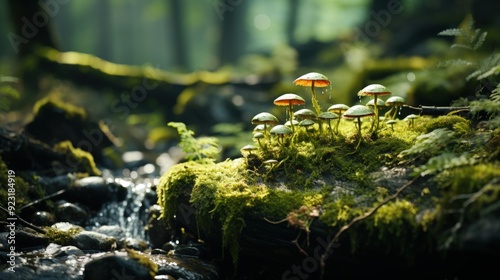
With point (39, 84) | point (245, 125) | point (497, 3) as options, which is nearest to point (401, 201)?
point (245, 125)

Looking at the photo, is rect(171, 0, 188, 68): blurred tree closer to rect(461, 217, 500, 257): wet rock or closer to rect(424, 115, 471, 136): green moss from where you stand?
rect(424, 115, 471, 136): green moss

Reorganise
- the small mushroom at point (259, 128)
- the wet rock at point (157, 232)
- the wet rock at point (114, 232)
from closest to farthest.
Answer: the small mushroom at point (259, 128) → the wet rock at point (114, 232) → the wet rock at point (157, 232)

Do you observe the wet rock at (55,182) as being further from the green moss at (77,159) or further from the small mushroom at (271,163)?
the small mushroom at (271,163)

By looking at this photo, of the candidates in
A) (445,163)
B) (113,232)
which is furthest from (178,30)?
(445,163)

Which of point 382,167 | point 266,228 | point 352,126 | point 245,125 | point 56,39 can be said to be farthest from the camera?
point 56,39

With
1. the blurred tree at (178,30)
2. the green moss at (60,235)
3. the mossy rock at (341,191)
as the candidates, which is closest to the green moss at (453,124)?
the mossy rock at (341,191)

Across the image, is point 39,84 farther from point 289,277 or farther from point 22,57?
point 289,277
